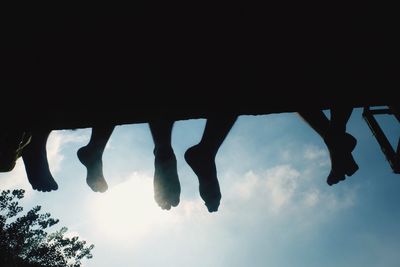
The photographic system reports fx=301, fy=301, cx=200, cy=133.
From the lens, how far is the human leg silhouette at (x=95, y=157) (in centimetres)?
246

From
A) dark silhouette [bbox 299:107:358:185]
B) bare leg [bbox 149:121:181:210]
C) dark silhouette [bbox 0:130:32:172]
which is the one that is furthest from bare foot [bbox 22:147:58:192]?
dark silhouette [bbox 299:107:358:185]

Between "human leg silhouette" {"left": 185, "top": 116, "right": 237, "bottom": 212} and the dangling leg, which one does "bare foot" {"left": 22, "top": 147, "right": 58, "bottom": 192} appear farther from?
the dangling leg

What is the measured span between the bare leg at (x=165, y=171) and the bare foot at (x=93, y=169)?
1.91ft

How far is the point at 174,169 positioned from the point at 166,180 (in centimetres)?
10

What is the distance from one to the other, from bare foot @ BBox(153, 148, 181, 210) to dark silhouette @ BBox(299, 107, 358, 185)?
3.47 ft

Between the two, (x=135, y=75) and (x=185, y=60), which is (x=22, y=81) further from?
(x=185, y=60)

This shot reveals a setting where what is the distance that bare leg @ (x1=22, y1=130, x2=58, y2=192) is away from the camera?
2.31m

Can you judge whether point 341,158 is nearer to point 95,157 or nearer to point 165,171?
point 165,171

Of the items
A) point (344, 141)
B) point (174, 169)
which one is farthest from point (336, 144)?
point (174, 169)

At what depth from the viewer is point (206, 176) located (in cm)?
229

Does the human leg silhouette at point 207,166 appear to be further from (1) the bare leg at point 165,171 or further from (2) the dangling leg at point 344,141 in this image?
(2) the dangling leg at point 344,141

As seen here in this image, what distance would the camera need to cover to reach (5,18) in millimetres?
1001

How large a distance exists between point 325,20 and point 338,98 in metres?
0.40

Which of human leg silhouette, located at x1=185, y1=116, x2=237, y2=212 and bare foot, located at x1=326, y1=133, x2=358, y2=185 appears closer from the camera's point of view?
human leg silhouette, located at x1=185, y1=116, x2=237, y2=212
